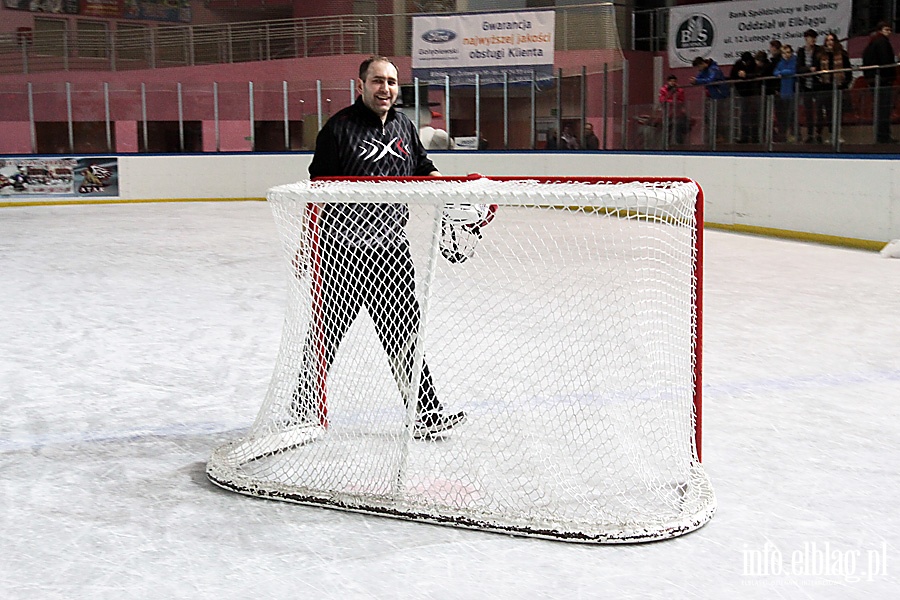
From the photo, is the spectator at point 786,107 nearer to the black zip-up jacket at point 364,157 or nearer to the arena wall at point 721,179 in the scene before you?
the arena wall at point 721,179

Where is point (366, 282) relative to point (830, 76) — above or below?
below

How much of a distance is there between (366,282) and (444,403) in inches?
27.0

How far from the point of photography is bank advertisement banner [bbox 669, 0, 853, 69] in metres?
13.1

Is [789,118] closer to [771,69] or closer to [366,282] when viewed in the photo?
[771,69]

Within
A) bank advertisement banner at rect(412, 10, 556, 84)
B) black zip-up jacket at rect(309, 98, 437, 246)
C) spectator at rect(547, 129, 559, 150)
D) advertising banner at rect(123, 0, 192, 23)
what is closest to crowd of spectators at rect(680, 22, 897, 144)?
spectator at rect(547, 129, 559, 150)

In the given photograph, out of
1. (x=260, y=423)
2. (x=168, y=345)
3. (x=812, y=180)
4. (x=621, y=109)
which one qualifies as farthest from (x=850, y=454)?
(x=621, y=109)

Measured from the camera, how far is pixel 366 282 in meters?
2.98

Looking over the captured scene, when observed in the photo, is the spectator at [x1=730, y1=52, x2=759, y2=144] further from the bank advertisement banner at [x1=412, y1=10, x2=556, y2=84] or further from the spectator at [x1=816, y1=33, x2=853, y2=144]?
the bank advertisement banner at [x1=412, y1=10, x2=556, y2=84]

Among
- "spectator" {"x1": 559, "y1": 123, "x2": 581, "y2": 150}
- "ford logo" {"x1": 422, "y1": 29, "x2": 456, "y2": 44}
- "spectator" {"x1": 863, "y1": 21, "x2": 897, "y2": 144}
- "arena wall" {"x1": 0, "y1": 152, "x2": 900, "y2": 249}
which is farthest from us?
"ford logo" {"x1": 422, "y1": 29, "x2": 456, "y2": 44}

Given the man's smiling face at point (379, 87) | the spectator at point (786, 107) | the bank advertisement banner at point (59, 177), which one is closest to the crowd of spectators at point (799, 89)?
the spectator at point (786, 107)

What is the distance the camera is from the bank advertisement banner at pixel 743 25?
42.9 ft

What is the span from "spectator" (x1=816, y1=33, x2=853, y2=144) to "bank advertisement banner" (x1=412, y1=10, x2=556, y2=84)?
4749 mm

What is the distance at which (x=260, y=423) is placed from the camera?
2.99m

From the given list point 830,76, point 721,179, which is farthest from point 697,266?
point 721,179
